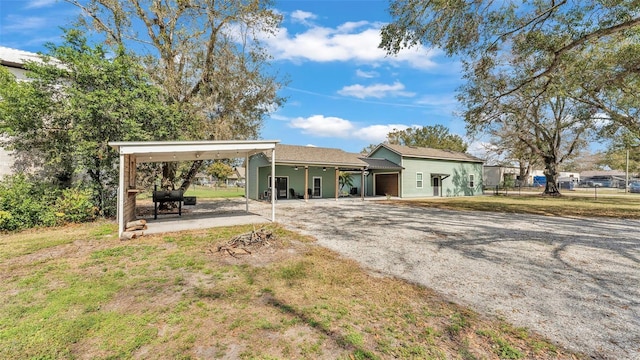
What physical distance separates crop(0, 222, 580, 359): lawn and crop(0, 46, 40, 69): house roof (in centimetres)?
955

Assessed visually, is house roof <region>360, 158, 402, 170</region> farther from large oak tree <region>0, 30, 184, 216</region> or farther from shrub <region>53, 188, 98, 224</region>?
shrub <region>53, 188, 98, 224</region>

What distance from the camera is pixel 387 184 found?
23594 mm

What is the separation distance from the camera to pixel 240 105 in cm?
1312

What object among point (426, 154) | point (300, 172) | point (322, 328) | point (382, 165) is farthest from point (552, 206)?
point (322, 328)

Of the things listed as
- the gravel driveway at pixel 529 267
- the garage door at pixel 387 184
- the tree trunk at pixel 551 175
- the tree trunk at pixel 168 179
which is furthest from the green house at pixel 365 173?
the gravel driveway at pixel 529 267

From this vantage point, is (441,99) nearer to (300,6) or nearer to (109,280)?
(300,6)

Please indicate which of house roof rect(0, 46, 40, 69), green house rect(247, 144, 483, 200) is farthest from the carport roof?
green house rect(247, 144, 483, 200)

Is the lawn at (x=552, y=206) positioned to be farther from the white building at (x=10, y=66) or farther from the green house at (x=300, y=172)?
the white building at (x=10, y=66)

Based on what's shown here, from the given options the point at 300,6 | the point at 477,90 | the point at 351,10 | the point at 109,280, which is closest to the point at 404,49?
the point at 351,10

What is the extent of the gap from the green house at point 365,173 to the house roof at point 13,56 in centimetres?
1062

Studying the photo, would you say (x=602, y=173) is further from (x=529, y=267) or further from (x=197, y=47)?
(x=197, y=47)

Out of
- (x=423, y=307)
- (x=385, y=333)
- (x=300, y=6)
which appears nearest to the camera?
(x=385, y=333)

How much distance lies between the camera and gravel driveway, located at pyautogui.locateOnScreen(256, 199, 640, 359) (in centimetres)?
310

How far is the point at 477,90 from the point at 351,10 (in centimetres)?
595
